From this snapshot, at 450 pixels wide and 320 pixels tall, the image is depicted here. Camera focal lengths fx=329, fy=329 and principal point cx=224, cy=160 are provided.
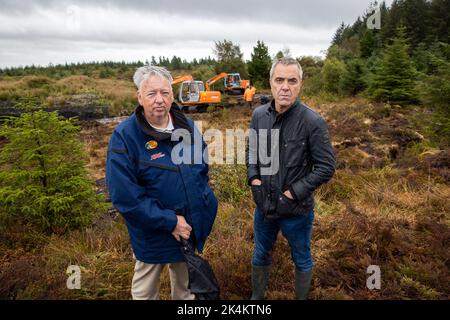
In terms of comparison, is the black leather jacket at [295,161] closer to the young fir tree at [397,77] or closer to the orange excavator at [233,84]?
the young fir tree at [397,77]

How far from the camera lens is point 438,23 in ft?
88.3

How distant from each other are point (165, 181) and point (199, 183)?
0.28 m

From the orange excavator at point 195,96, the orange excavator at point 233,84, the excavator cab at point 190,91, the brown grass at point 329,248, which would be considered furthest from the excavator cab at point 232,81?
the brown grass at point 329,248

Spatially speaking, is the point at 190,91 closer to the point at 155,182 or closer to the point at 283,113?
the point at 283,113

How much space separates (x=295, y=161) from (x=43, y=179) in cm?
379

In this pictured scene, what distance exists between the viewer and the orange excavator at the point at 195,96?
63.4 ft

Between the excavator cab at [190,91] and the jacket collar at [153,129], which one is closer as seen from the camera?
the jacket collar at [153,129]

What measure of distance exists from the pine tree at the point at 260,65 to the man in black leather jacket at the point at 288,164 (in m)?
26.5

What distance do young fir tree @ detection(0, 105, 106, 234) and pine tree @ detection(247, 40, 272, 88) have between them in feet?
82.0

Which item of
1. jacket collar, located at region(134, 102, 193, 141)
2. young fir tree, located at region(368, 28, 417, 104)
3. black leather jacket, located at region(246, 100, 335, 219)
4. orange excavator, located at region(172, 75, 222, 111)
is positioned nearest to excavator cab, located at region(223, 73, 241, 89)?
orange excavator, located at region(172, 75, 222, 111)

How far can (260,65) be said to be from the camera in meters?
28.8

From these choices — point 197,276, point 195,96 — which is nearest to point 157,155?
point 197,276

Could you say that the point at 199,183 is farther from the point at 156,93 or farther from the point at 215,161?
the point at 215,161

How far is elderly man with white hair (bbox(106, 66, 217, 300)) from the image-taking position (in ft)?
7.13
